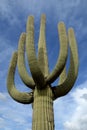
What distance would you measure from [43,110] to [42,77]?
0.95 m

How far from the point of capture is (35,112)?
8156mm

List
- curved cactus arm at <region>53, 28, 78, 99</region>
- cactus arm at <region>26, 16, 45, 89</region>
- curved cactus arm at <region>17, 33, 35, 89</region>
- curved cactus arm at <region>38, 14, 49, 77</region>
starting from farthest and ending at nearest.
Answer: curved cactus arm at <region>38, 14, 49, 77</region>
curved cactus arm at <region>53, 28, 78, 99</region>
curved cactus arm at <region>17, 33, 35, 89</region>
cactus arm at <region>26, 16, 45, 89</region>

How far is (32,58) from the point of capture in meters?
7.83

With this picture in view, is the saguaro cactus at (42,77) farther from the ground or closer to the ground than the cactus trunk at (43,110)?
farther from the ground

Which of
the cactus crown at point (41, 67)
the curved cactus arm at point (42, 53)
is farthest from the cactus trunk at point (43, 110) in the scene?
the curved cactus arm at point (42, 53)

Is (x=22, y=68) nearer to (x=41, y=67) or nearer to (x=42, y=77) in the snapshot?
(x=41, y=67)

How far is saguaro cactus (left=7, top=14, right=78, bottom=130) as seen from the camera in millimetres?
7984

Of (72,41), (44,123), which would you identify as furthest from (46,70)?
(44,123)

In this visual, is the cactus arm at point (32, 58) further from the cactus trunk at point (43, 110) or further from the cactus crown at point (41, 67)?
the cactus trunk at point (43, 110)

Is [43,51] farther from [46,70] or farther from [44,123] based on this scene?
[44,123]

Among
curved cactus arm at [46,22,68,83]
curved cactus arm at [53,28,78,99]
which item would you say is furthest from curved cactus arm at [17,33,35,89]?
curved cactus arm at [53,28,78,99]

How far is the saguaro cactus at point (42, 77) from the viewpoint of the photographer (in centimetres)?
798

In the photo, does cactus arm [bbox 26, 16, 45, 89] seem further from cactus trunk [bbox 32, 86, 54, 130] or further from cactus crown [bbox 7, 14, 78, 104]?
cactus trunk [bbox 32, 86, 54, 130]

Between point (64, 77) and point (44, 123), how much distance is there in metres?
2.18
